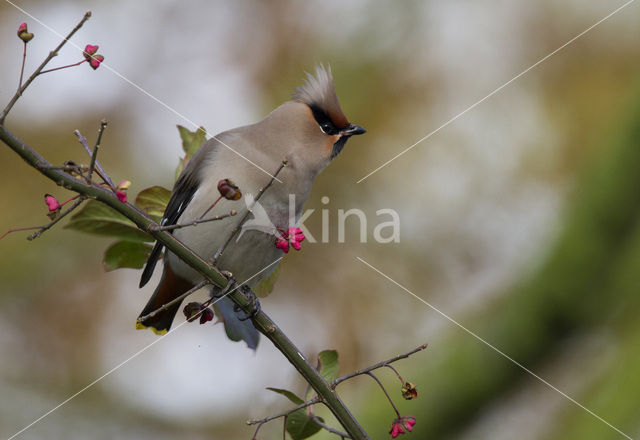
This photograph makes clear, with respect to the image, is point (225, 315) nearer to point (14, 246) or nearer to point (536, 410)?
point (536, 410)

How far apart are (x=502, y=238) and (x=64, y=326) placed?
2.95 m

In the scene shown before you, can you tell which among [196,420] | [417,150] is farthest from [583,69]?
[196,420]

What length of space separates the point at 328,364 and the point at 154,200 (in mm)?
712

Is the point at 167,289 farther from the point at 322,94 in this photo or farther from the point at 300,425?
the point at 300,425

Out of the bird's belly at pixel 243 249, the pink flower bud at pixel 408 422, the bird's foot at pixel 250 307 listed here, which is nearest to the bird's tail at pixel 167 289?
the bird's belly at pixel 243 249

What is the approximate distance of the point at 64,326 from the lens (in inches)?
208

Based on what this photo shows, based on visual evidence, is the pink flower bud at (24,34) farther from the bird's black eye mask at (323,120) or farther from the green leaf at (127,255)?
the bird's black eye mask at (323,120)

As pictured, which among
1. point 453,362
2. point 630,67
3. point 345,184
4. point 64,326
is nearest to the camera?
point 453,362

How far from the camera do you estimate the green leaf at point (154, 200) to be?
2141 millimetres

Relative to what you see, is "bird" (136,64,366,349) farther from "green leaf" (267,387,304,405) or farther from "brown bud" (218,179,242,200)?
"brown bud" (218,179,242,200)

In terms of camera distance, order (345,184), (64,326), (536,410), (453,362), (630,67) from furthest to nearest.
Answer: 1. (64,326)
2. (345,184)
3. (630,67)
4. (536,410)
5. (453,362)

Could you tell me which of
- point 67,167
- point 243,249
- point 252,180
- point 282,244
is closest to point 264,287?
point 243,249

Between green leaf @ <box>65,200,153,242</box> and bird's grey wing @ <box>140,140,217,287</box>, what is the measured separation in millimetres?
139

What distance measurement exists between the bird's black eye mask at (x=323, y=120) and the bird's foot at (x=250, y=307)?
0.72 m
